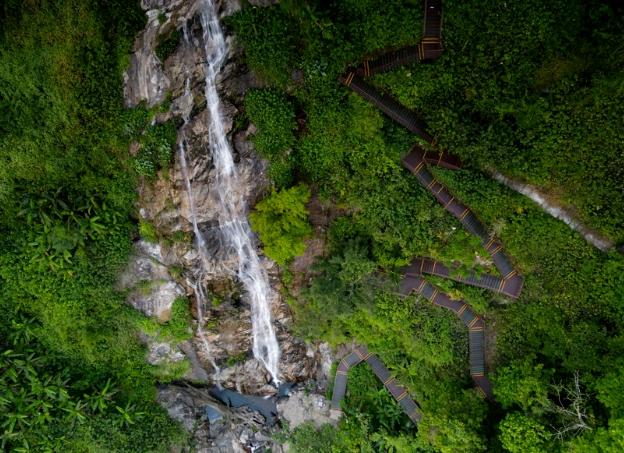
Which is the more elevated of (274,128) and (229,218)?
(274,128)

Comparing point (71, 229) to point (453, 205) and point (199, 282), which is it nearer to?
point (199, 282)

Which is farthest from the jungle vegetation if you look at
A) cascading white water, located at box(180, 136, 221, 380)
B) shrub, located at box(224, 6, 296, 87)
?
cascading white water, located at box(180, 136, 221, 380)

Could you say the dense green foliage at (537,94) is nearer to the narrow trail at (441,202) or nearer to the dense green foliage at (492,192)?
the dense green foliage at (492,192)

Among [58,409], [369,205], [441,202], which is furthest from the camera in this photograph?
[58,409]

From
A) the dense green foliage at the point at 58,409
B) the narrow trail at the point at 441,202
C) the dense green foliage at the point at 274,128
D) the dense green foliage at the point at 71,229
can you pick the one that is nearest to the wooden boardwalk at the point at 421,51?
the narrow trail at the point at 441,202

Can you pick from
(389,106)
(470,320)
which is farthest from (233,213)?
(470,320)

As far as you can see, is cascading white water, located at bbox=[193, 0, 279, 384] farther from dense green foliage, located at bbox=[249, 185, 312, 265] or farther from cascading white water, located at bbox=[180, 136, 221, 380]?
dense green foliage, located at bbox=[249, 185, 312, 265]

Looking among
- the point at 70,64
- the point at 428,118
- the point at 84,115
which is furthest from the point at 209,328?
the point at 428,118
